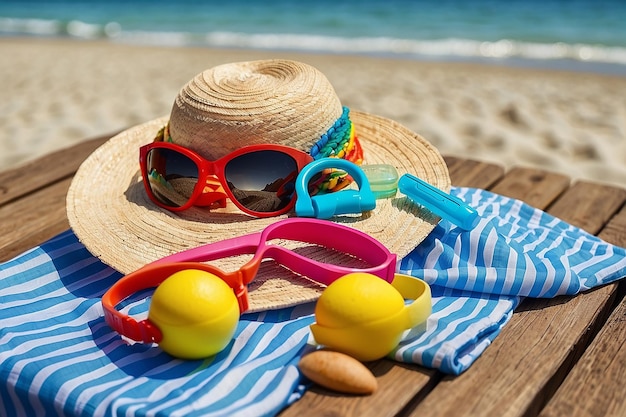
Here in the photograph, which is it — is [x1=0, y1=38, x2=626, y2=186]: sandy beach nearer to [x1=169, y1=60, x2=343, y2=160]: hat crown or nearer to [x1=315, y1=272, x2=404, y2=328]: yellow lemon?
[x1=169, y1=60, x2=343, y2=160]: hat crown

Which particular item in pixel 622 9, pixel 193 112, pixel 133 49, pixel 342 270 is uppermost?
pixel 193 112

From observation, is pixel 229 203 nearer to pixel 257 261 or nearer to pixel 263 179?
pixel 263 179

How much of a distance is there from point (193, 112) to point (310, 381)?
718mm

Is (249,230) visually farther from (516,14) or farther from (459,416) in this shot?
(516,14)

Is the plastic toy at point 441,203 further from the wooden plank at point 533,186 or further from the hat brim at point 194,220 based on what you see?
the wooden plank at point 533,186

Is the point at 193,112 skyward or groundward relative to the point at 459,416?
skyward

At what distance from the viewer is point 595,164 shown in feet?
10.9

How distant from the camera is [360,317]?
3.92 ft

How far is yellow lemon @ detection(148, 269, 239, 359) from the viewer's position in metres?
1.20

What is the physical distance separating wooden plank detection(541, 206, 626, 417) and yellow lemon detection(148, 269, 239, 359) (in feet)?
1.91

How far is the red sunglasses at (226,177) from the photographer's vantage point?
1.61m

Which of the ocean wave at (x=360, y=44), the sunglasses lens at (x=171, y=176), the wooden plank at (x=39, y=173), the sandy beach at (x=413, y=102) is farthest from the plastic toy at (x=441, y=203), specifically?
the ocean wave at (x=360, y=44)

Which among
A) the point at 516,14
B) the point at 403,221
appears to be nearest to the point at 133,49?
the point at 516,14

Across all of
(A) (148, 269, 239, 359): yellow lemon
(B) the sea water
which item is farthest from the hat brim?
(B) the sea water
